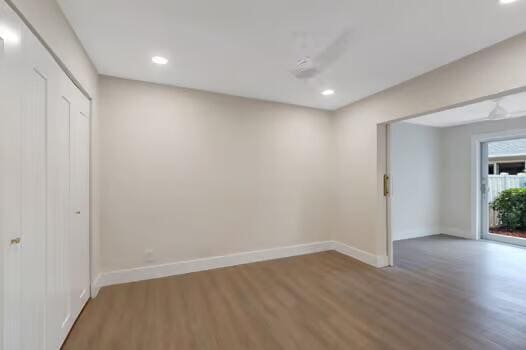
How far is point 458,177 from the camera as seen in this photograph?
5340 millimetres

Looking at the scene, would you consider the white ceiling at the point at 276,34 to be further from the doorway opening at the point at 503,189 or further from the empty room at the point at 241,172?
the doorway opening at the point at 503,189

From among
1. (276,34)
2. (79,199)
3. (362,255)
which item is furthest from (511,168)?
(79,199)

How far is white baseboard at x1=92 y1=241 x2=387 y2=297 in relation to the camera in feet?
9.50

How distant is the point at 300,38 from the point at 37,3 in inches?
73.3

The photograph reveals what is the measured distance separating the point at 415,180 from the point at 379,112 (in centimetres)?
274

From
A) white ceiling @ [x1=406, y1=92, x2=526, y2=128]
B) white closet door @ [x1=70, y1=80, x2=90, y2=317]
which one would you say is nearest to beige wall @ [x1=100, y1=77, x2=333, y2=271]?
white closet door @ [x1=70, y1=80, x2=90, y2=317]

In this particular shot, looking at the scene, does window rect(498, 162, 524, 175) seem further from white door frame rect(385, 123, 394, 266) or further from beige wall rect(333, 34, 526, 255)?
beige wall rect(333, 34, 526, 255)

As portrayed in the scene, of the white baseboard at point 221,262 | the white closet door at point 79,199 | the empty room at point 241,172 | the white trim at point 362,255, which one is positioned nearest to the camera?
the empty room at point 241,172

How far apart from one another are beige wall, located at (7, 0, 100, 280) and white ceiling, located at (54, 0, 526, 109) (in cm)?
12

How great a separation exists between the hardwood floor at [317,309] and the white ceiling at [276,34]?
2.57 metres

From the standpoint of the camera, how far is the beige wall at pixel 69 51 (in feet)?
4.65

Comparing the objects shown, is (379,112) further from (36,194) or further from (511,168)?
(511,168)

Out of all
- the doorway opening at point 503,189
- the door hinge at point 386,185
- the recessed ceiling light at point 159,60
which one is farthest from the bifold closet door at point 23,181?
the doorway opening at point 503,189

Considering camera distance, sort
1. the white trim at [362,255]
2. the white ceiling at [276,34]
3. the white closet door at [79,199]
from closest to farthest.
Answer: the white ceiling at [276,34] < the white closet door at [79,199] < the white trim at [362,255]
